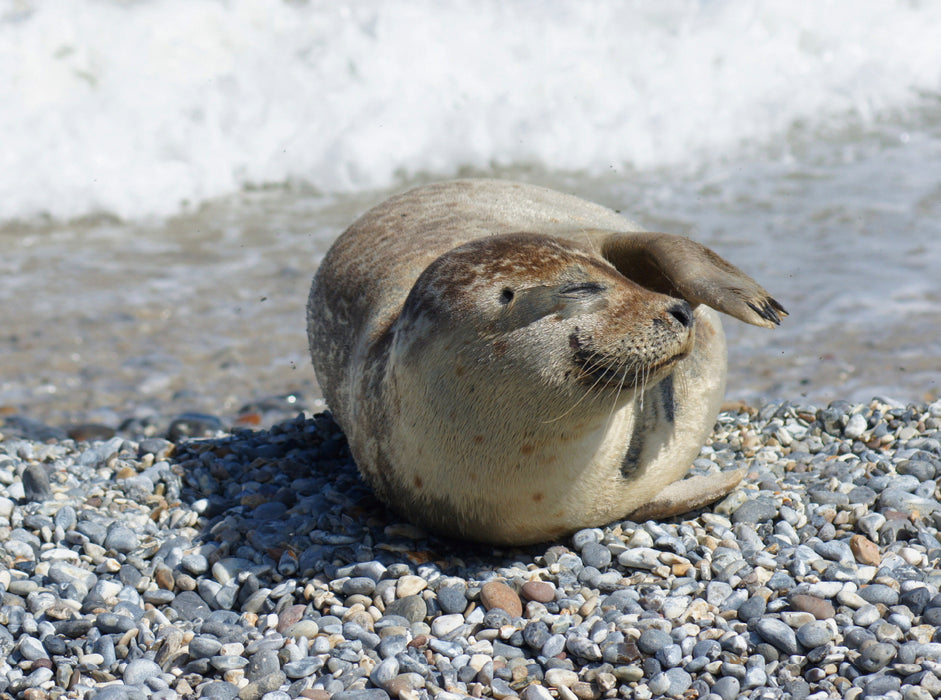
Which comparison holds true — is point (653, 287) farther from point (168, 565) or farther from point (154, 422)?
point (154, 422)

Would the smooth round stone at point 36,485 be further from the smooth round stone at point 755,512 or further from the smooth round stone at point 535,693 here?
the smooth round stone at point 755,512

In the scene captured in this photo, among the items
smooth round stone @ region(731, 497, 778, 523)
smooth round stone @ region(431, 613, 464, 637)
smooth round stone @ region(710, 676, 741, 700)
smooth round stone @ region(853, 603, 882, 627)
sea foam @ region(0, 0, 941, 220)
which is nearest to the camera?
smooth round stone @ region(710, 676, 741, 700)

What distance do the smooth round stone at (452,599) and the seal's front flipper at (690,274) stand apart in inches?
51.1

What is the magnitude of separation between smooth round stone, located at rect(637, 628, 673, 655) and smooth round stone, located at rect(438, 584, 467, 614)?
0.65 meters

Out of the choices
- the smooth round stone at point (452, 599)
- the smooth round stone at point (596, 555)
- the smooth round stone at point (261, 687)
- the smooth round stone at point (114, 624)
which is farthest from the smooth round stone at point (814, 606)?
the smooth round stone at point (114, 624)

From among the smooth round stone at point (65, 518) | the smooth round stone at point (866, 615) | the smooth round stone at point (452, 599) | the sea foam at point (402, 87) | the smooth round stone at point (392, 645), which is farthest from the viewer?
the sea foam at point (402, 87)

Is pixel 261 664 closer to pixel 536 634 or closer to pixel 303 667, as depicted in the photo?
pixel 303 667

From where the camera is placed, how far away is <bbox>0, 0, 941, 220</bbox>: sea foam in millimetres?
11859

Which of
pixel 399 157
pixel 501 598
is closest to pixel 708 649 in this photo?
pixel 501 598

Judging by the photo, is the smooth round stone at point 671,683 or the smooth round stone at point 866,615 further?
the smooth round stone at point 866,615

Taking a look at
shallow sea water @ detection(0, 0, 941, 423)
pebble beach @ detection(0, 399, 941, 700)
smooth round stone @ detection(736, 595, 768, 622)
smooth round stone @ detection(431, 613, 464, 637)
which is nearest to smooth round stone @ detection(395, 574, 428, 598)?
pebble beach @ detection(0, 399, 941, 700)

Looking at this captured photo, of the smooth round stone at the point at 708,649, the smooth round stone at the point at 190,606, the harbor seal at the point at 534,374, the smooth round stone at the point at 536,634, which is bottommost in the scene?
the smooth round stone at the point at 190,606

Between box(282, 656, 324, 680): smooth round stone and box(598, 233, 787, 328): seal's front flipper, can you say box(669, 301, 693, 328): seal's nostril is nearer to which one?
box(598, 233, 787, 328): seal's front flipper

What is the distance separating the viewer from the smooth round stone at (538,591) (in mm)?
3668
